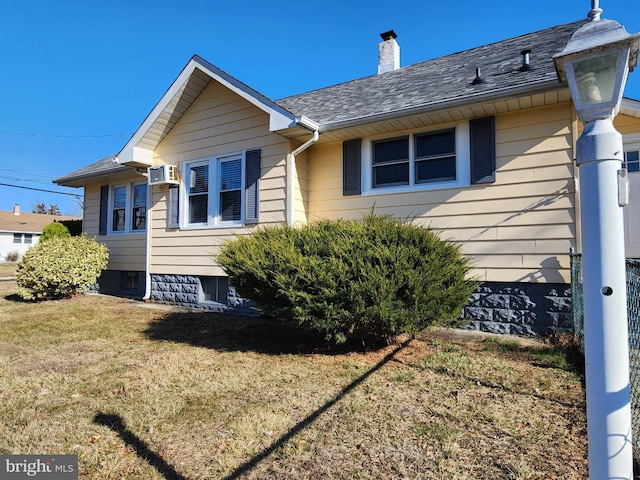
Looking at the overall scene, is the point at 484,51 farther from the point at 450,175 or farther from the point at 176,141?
the point at 176,141

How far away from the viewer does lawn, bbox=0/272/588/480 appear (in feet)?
7.74

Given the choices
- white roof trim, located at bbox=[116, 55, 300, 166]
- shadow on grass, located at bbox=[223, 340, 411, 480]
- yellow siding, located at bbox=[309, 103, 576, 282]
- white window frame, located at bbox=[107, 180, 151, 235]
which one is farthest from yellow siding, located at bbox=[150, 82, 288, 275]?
shadow on grass, located at bbox=[223, 340, 411, 480]

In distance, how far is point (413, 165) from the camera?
21.4 feet

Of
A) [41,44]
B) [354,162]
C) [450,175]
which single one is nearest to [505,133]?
[450,175]

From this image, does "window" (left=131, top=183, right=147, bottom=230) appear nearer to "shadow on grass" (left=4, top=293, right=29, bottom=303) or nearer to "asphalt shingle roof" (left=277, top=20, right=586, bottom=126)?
"shadow on grass" (left=4, top=293, right=29, bottom=303)

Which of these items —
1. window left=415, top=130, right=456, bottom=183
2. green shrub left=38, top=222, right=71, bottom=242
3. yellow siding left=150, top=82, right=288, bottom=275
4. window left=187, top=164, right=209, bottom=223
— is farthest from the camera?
green shrub left=38, top=222, right=71, bottom=242

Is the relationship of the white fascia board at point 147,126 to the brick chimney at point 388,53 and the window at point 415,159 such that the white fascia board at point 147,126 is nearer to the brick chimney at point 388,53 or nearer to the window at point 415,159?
the window at point 415,159

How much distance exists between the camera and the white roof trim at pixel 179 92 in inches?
262

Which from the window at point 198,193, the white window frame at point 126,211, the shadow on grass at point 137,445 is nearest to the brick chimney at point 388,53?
the window at point 198,193

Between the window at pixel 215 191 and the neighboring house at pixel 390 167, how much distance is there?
3cm

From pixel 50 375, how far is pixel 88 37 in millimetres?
14728

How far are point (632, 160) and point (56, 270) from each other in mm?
11419

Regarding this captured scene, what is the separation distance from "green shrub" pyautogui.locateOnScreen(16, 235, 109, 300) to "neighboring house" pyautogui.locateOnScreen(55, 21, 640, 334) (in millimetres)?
1011

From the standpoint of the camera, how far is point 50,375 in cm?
401
